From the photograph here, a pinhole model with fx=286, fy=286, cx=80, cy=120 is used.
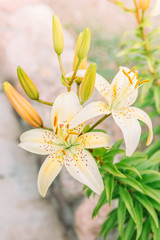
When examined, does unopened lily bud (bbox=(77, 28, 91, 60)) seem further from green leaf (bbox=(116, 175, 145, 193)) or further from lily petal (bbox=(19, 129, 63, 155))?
green leaf (bbox=(116, 175, 145, 193))

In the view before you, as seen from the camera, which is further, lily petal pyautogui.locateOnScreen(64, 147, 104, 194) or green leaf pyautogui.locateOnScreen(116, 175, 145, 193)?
green leaf pyautogui.locateOnScreen(116, 175, 145, 193)

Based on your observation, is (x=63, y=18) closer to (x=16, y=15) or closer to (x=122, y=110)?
(x=16, y=15)

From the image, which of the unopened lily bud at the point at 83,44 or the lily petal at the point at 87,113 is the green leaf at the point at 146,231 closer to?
the lily petal at the point at 87,113

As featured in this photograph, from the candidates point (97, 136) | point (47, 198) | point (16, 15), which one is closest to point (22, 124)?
point (47, 198)

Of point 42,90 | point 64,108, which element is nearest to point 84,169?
point 64,108

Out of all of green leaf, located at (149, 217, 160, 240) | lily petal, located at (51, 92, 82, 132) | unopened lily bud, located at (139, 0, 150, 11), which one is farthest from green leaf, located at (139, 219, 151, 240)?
unopened lily bud, located at (139, 0, 150, 11)
